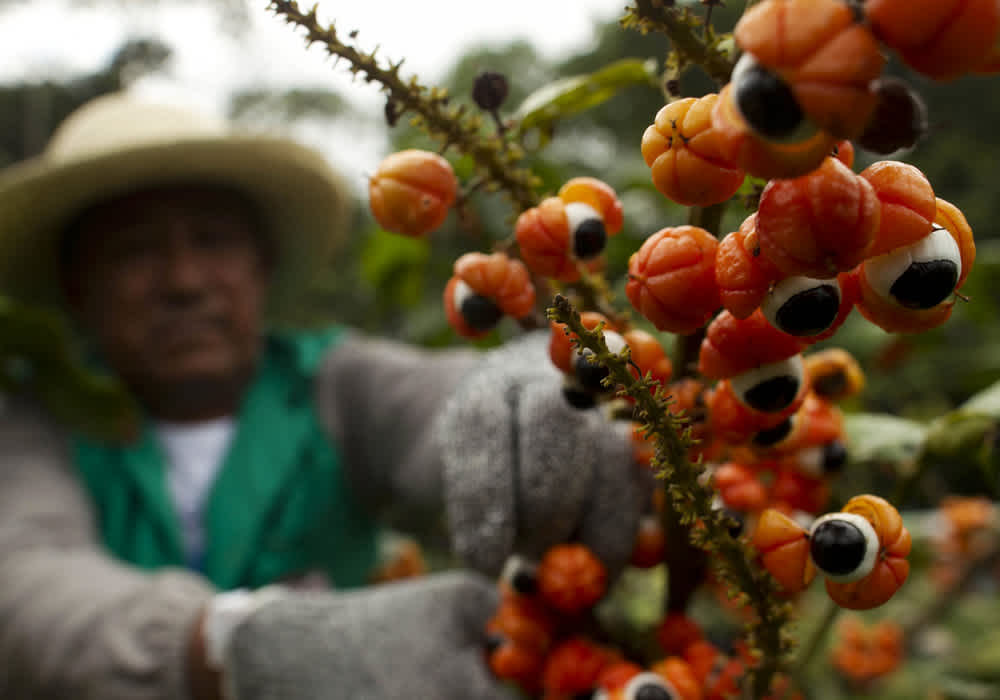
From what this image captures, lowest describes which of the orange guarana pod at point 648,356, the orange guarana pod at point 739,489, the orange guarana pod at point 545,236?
the orange guarana pod at point 739,489

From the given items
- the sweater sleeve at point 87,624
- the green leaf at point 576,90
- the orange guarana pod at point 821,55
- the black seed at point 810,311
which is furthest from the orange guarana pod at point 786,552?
the sweater sleeve at point 87,624

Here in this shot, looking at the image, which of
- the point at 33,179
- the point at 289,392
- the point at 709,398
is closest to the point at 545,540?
the point at 709,398

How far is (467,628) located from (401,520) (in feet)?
2.57

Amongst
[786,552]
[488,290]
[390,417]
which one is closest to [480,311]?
[488,290]

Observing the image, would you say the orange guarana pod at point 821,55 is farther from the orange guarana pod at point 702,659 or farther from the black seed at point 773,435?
the orange guarana pod at point 702,659

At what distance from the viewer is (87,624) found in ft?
3.10

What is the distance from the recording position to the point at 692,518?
1.13ft

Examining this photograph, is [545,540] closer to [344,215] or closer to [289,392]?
[289,392]

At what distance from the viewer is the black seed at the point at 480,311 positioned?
467 mm

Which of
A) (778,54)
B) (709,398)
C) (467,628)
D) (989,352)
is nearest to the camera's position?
(778,54)

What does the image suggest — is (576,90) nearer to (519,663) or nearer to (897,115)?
(897,115)

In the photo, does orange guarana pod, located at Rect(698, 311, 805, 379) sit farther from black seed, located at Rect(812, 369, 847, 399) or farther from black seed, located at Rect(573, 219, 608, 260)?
black seed, located at Rect(812, 369, 847, 399)

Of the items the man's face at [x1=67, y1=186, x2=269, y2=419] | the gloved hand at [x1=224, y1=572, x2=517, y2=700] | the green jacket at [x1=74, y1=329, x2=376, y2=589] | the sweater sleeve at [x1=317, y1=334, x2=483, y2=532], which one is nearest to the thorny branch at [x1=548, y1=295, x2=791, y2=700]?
the gloved hand at [x1=224, y1=572, x2=517, y2=700]

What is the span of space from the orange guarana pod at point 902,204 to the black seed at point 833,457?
0.28 m
